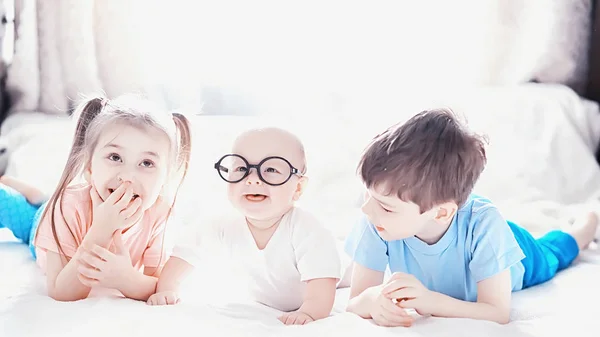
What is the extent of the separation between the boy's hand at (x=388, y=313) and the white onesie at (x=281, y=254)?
113mm

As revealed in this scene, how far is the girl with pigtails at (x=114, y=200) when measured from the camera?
1236mm

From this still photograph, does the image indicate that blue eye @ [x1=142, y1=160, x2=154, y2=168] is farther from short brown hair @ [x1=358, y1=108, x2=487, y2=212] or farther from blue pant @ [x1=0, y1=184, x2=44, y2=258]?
blue pant @ [x1=0, y1=184, x2=44, y2=258]

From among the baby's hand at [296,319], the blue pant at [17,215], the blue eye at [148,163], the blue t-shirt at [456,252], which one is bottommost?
the blue pant at [17,215]

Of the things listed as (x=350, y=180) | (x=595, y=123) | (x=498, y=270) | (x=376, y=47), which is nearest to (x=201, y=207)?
(x=350, y=180)

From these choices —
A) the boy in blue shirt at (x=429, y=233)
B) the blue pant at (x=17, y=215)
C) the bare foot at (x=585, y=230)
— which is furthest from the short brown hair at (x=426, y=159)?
the blue pant at (x=17, y=215)

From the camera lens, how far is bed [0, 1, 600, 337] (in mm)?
1116

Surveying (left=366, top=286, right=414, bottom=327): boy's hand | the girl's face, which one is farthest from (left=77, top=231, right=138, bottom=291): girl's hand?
(left=366, top=286, right=414, bottom=327): boy's hand

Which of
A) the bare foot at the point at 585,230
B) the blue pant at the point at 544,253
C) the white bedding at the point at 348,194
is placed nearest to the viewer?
the white bedding at the point at 348,194

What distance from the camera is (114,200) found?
1224mm

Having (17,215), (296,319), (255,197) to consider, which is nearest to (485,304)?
(296,319)

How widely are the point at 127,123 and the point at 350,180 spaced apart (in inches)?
37.9

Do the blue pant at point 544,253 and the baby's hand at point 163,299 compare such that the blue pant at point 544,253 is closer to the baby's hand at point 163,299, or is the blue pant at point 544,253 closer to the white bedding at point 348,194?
the white bedding at point 348,194

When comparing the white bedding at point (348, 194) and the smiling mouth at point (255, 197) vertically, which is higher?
the smiling mouth at point (255, 197)

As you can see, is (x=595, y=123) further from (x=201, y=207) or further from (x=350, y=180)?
(x=201, y=207)
